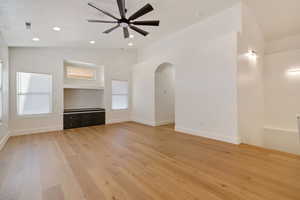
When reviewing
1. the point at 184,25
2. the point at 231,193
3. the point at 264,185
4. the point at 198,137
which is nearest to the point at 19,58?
the point at 184,25

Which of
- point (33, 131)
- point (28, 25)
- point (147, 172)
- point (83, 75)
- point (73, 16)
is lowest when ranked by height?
point (147, 172)

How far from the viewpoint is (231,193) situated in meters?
1.79

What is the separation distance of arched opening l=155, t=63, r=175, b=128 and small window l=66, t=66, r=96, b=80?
310 centimetres

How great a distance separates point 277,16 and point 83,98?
7.39 m

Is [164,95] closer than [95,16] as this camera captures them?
No

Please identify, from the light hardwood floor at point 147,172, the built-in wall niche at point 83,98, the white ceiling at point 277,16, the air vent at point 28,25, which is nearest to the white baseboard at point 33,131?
the built-in wall niche at point 83,98

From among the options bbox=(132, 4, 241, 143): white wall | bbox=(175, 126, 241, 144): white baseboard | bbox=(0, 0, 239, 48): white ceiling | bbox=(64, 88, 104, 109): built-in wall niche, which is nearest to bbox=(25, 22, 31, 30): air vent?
bbox=(0, 0, 239, 48): white ceiling

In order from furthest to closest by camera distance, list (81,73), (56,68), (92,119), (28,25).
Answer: (81,73), (92,119), (56,68), (28,25)

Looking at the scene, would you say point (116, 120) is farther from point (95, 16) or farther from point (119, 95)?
point (95, 16)

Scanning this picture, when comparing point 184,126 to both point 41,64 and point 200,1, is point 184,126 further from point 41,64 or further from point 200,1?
point 41,64

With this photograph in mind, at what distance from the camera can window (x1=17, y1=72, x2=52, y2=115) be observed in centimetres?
494

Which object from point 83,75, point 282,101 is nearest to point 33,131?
point 83,75

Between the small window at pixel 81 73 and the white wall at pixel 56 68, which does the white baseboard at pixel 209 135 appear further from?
the small window at pixel 81 73

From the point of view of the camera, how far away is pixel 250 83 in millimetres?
4152
